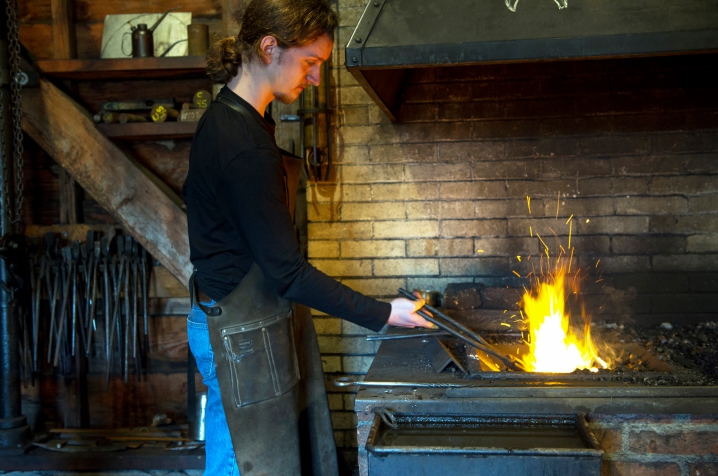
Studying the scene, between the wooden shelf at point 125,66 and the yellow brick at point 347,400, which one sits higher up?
the wooden shelf at point 125,66

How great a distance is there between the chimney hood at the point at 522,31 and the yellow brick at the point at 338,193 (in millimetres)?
985

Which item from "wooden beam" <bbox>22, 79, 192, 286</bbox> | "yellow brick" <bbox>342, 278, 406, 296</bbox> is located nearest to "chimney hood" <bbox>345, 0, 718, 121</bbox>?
"yellow brick" <bbox>342, 278, 406, 296</bbox>

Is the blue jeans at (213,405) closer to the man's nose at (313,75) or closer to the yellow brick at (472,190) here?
the man's nose at (313,75)

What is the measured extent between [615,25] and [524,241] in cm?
132

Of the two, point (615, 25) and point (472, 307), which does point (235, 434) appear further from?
point (615, 25)

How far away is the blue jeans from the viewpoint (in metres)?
1.91

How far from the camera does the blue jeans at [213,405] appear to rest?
6.26 ft

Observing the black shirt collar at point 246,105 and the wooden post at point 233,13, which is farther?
the wooden post at point 233,13

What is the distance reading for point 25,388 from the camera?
357cm

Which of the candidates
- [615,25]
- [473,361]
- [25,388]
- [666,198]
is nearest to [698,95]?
[666,198]

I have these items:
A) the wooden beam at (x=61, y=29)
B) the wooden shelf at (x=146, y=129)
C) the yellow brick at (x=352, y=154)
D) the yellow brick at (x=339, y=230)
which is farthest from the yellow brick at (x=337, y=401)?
the wooden beam at (x=61, y=29)

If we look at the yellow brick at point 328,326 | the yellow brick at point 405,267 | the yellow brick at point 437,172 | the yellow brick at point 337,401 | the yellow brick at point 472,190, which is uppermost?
the yellow brick at point 437,172

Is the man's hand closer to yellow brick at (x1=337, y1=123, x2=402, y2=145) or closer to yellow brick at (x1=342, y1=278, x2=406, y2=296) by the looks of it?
yellow brick at (x1=342, y1=278, x2=406, y2=296)

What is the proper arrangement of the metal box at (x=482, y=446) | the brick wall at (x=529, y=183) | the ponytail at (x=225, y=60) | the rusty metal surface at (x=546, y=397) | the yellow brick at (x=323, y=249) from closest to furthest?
the metal box at (x=482, y=446), the rusty metal surface at (x=546, y=397), the ponytail at (x=225, y=60), the brick wall at (x=529, y=183), the yellow brick at (x=323, y=249)
